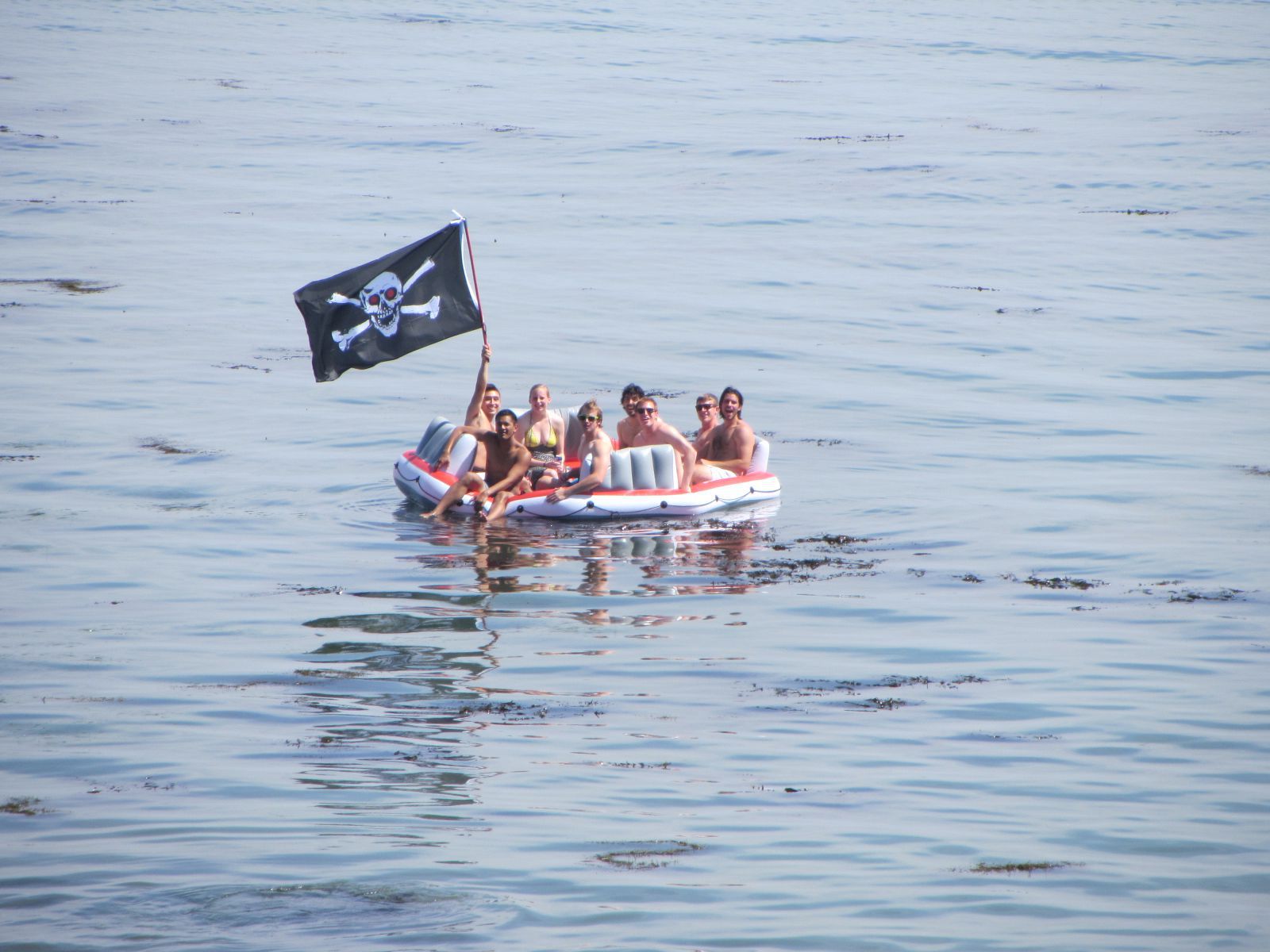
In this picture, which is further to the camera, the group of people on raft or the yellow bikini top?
the yellow bikini top

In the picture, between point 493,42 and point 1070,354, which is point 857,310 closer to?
point 1070,354

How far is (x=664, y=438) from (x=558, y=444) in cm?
137

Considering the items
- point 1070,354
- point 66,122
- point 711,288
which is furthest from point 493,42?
point 1070,354

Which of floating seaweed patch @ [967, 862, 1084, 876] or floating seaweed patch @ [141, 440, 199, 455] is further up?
floating seaweed patch @ [141, 440, 199, 455]

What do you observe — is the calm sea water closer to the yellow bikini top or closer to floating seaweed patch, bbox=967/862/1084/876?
floating seaweed patch, bbox=967/862/1084/876

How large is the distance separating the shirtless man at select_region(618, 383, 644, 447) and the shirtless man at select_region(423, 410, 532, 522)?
4.01 ft

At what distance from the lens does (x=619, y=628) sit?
1313cm

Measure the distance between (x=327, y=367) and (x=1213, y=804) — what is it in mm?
11502

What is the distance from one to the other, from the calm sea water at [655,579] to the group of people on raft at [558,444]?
0.65 metres

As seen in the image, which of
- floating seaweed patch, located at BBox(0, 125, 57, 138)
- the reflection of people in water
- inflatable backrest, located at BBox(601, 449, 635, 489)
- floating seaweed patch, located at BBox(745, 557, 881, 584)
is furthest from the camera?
floating seaweed patch, located at BBox(0, 125, 57, 138)

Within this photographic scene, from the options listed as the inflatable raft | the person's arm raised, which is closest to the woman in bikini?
the inflatable raft

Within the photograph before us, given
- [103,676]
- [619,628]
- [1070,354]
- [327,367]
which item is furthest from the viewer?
[1070,354]

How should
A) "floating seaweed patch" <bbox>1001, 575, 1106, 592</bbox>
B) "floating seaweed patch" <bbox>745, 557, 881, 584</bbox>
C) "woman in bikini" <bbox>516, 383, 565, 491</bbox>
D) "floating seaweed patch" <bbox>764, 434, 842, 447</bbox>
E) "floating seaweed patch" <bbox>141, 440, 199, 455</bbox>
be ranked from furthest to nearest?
"floating seaweed patch" <bbox>764, 434, 842, 447</bbox>, "floating seaweed patch" <bbox>141, 440, 199, 455</bbox>, "woman in bikini" <bbox>516, 383, 565, 491</bbox>, "floating seaweed patch" <bbox>745, 557, 881, 584</bbox>, "floating seaweed patch" <bbox>1001, 575, 1106, 592</bbox>

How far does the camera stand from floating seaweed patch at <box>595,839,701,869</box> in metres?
8.23
